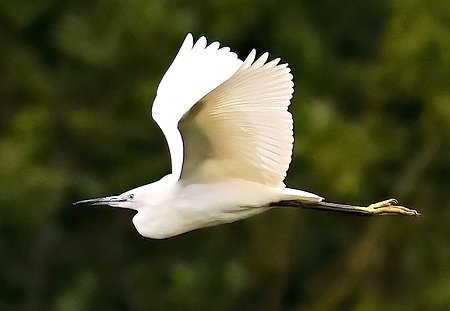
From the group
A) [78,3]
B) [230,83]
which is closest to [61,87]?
[78,3]

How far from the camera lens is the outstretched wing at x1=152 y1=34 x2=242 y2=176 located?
6.38m

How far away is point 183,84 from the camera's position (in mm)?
6766

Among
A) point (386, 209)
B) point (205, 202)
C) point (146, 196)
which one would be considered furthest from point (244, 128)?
point (386, 209)

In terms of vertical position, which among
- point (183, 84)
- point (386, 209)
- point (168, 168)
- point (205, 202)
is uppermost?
point (168, 168)

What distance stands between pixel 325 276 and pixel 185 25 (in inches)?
70.8

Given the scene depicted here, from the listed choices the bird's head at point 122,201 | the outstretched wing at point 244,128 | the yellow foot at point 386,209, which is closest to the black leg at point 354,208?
the yellow foot at point 386,209

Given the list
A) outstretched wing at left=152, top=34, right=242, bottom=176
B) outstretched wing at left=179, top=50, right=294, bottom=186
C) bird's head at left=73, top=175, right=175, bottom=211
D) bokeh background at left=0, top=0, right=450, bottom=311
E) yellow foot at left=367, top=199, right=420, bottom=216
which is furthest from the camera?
bokeh background at left=0, top=0, right=450, bottom=311

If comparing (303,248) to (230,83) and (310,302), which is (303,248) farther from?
Answer: (230,83)

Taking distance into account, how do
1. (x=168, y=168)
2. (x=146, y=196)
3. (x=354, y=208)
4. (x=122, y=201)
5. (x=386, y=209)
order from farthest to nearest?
(x=168, y=168)
(x=386, y=209)
(x=354, y=208)
(x=122, y=201)
(x=146, y=196)

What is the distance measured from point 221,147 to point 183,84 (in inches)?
20.1

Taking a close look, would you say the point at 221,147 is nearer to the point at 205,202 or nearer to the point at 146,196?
the point at 205,202

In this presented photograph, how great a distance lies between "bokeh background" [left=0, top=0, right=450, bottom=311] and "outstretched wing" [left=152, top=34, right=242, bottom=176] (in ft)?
14.6

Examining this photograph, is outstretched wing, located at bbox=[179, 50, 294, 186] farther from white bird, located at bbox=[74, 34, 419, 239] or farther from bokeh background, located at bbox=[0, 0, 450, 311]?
bokeh background, located at bbox=[0, 0, 450, 311]

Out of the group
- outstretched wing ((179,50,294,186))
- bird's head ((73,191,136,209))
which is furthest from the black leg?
bird's head ((73,191,136,209))
